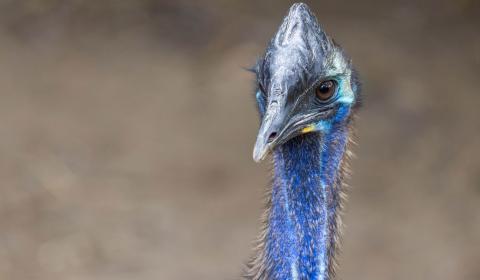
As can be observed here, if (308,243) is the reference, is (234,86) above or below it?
above

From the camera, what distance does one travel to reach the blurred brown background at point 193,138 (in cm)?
549

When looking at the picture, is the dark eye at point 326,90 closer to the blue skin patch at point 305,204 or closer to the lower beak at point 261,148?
the blue skin patch at point 305,204

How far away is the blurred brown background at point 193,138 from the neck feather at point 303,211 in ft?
7.32

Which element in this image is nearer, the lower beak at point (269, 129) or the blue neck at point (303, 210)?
the lower beak at point (269, 129)

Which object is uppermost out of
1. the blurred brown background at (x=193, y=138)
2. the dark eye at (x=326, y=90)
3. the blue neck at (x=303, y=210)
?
the blurred brown background at (x=193, y=138)

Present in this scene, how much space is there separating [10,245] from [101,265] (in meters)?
0.52

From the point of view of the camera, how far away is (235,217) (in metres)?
5.68

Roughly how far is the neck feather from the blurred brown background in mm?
2231

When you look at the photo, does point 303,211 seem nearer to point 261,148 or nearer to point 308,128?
point 308,128

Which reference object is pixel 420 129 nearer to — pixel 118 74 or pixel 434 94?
pixel 434 94

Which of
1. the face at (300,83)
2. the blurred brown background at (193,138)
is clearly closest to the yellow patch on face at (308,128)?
the face at (300,83)

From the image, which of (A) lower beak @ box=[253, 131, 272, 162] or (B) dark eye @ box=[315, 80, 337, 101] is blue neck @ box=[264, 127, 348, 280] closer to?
(B) dark eye @ box=[315, 80, 337, 101]

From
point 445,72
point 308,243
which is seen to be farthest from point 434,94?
point 308,243

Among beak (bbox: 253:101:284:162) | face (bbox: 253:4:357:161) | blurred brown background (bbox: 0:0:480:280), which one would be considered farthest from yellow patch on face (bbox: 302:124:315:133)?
blurred brown background (bbox: 0:0:480:280)
